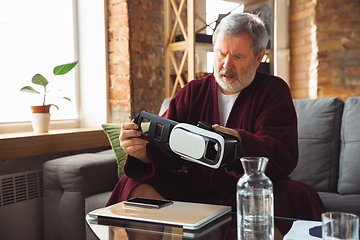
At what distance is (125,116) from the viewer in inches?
90.4

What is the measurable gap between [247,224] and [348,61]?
9.02 feet

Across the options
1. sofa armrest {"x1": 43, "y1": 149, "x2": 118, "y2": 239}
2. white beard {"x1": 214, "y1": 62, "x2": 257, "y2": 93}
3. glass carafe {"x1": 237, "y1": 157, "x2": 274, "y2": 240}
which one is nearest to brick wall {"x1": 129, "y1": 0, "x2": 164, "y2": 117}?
sofa armrest {"x1": 43, "y1": 149, "x2": 118, "y2": 239}

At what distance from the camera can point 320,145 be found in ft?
5.29

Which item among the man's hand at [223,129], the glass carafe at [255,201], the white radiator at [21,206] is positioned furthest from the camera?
the white radiator at [21,206]

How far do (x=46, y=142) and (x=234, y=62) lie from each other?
109 centimetres

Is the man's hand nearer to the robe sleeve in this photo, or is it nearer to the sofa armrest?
the robe sleeve

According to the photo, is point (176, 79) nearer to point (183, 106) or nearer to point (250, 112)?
point (183, 106)

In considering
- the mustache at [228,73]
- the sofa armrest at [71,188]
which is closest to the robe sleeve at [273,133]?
the mustache at [228,73]

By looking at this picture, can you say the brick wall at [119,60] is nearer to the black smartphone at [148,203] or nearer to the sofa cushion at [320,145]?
the sofa cushion at [320,145]

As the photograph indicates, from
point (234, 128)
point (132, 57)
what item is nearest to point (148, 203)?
point (234, 128)

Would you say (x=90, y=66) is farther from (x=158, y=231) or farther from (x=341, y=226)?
(x=341, y=226)

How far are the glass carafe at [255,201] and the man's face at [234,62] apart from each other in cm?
66

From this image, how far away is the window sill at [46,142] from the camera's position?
1.68 m

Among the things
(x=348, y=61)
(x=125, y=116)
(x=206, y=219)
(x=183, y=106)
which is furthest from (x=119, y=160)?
(x=348, y=61)
